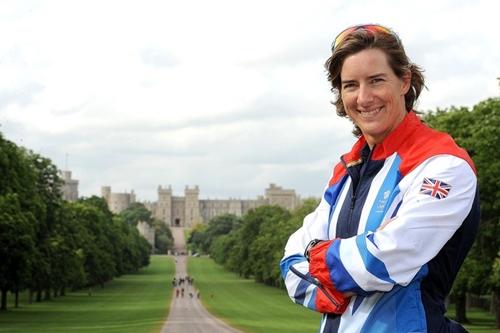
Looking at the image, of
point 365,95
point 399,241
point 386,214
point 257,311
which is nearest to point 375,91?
point 365,95

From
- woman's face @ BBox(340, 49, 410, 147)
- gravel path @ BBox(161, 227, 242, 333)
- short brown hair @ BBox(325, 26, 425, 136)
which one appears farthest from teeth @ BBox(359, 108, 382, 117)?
gravel path @ BBox(161, 227, 242, 333)

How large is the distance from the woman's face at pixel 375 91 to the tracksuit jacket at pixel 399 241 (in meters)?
0.05

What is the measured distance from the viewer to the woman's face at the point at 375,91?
339 cm

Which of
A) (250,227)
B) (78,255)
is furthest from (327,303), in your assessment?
(250,227)

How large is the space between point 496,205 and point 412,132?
4116cm

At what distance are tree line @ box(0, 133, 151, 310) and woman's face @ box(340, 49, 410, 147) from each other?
48.4 meters

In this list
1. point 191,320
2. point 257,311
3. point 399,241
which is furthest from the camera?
point 257,311

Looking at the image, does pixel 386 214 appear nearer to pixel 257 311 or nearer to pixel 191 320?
pixel 191 320

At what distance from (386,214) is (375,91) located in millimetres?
457

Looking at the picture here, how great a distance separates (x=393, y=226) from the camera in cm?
308

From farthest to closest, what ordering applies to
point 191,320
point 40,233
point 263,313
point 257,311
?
point 40,233 < point 257,311 < point 263,313 < point 191,320

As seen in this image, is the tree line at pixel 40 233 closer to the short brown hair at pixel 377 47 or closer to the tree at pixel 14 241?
the tree at pixel 14 241

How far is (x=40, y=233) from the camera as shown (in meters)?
67.4

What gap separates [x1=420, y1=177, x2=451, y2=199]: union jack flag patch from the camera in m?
3.07
